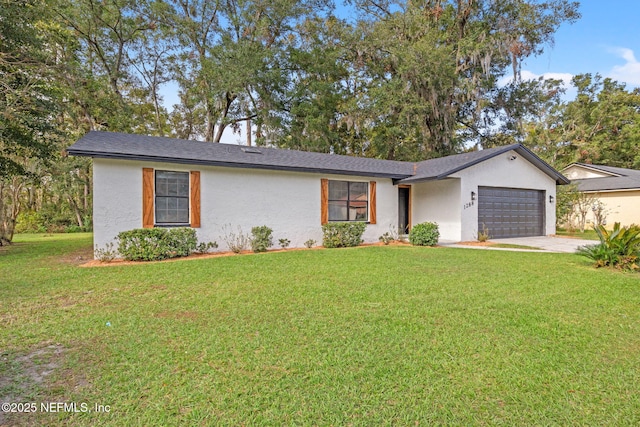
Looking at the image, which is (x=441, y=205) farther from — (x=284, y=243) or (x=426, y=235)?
(x=284, y=243)

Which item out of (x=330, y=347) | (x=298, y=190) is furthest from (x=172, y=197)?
(x=330, y=347)

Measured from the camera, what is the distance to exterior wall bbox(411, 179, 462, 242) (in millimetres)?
12180

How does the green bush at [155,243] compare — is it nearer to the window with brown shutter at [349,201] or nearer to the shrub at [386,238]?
the window with brown shutter at [349,201]

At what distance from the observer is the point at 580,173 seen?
2259 cm

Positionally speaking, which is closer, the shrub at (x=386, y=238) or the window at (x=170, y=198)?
the window at (x=170, y=198)

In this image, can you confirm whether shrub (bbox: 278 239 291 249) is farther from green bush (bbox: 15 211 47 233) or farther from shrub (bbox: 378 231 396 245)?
green bush (bbox: 15 211 47 233)

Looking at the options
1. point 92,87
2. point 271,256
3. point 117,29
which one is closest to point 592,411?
point 271,256

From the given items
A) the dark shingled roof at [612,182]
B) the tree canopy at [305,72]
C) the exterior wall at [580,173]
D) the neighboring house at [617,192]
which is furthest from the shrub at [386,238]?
the exterior wall at [580,173]

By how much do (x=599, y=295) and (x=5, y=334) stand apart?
780cm

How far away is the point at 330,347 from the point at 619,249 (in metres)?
7.45

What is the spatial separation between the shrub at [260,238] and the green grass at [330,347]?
3531 mm

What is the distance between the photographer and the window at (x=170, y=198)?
28.6 ft

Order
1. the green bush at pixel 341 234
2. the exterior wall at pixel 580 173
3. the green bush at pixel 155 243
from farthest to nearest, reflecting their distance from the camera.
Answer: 1. the exterior wall at pixel 580 173
2. the green bush at pixel 341 234
3. the green bush at pixel 155 243

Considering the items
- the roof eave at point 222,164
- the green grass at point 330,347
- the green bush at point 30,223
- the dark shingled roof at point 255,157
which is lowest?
the green grass at point 330,347
